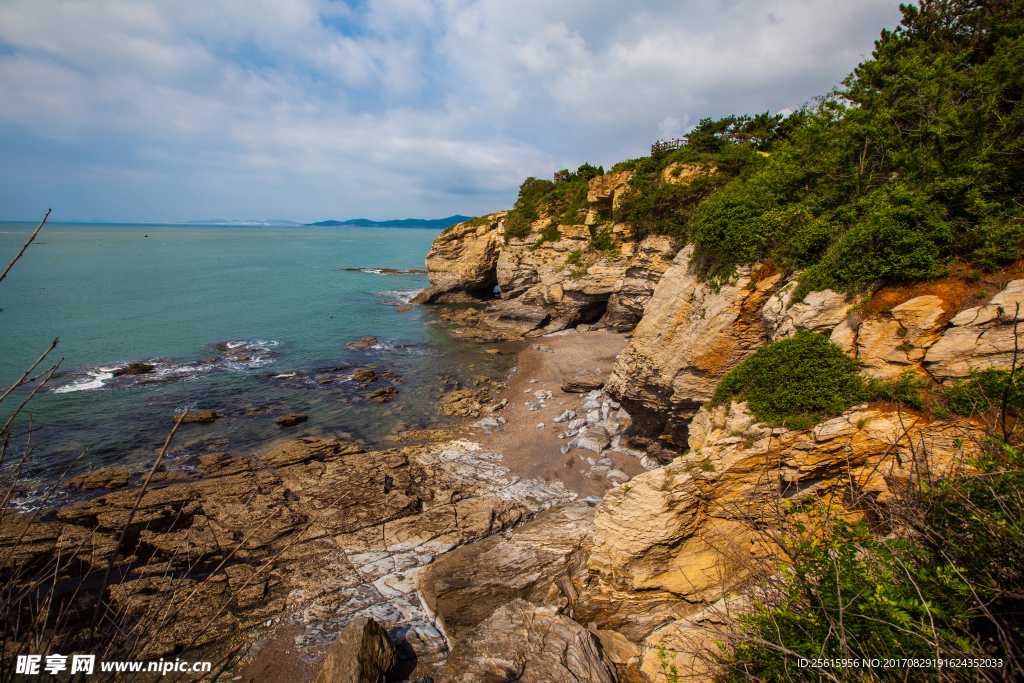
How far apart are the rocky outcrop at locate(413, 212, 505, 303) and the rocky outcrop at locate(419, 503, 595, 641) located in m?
33.5

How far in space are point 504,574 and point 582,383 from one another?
11482 millimetres

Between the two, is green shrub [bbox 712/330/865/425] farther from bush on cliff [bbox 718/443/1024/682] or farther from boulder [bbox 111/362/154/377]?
boulder [bbox 111/362/154/377]

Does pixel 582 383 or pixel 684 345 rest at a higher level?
pixel 684 345

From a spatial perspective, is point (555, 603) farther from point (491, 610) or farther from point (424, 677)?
point (424, 677)

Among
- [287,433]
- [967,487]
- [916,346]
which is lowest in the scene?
[287,433]

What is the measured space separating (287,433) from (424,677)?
12.1 metres

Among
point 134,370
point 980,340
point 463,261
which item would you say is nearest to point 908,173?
point 980,340

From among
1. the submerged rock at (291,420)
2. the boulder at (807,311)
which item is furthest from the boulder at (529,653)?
the submerged rock at (291,420)

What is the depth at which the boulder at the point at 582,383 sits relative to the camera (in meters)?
19.2

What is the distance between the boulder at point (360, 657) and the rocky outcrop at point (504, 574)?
1.41m

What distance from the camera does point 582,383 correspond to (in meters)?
19.3

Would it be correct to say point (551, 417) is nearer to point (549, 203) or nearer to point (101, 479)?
point (101, 479)

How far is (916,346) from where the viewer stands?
7.00m

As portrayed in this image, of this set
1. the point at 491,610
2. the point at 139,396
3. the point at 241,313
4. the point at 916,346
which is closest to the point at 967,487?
the point at 916,346
